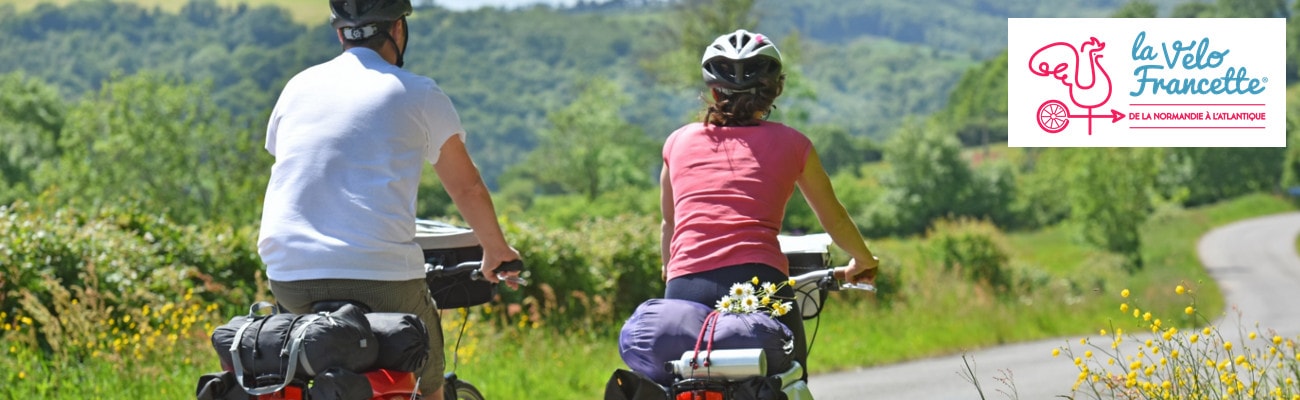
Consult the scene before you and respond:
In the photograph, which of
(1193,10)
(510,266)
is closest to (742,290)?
(510,266)

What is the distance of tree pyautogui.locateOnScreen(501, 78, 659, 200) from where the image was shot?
123 meters

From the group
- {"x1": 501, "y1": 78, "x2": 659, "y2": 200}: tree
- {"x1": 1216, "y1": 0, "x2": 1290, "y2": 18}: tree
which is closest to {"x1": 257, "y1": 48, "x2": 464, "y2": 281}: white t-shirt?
{"x1": 501, "y1": 78, "x2": 659, "y2": 200}: tree

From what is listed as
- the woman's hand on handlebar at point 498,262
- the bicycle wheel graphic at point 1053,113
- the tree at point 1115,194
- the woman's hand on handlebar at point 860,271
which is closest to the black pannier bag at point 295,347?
the woman's hand on handlebar at point 498,262

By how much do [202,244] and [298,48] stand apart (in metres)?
186

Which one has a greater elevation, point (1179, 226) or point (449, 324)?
point (449, 324)

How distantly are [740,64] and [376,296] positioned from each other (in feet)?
5.05

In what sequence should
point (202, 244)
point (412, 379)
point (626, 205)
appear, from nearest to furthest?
point (412, 379) < point (202, 244) < point (626, 205)

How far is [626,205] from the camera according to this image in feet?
356

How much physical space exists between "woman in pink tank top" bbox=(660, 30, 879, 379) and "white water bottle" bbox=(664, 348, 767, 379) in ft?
1.14

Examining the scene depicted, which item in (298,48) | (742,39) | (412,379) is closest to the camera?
(412,379)

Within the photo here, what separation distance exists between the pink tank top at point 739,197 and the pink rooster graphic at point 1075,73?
10.6m

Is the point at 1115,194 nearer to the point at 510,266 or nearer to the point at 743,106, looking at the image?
the point at 743,106

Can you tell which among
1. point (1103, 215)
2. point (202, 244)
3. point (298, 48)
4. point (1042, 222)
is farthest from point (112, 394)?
point (298, 48)

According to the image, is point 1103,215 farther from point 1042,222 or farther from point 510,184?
point 510,184
